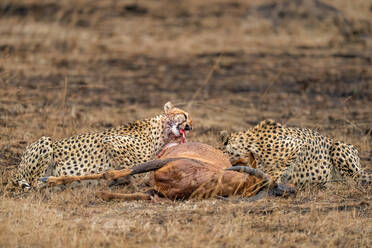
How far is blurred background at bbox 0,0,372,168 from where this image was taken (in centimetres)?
945

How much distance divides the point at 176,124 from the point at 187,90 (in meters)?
5.08

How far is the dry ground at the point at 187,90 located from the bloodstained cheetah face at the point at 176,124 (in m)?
0.90

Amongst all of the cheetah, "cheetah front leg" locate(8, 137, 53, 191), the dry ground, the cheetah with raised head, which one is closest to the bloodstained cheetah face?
the cheetah with raised head

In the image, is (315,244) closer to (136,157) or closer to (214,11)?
(136,157)

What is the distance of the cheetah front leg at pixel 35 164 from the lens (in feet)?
21.4

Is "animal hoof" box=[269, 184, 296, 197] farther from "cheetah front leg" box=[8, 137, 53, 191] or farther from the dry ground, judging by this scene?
"cheetah front leg" box=[8, 137, 53, 191]

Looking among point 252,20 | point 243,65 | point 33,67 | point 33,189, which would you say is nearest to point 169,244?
point 33,189

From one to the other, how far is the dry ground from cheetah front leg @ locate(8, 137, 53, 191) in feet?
0.67

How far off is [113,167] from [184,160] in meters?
1.48

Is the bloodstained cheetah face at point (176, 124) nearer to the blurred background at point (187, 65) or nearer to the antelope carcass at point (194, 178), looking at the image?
the blurred background at point (187, 65)

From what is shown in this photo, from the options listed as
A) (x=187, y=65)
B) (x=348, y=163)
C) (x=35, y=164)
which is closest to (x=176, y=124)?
(x=35, y=164)

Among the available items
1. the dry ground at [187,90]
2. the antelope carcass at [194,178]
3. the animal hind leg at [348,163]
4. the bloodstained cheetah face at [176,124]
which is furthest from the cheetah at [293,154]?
the antelope carcass at [194,178]

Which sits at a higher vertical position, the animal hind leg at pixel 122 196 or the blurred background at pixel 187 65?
the animal hind leg at pixel 122 196

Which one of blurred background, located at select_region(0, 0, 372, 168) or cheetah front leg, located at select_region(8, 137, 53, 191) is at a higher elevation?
cheetah front leg, located at select_region(8, 137, 53, 191)
